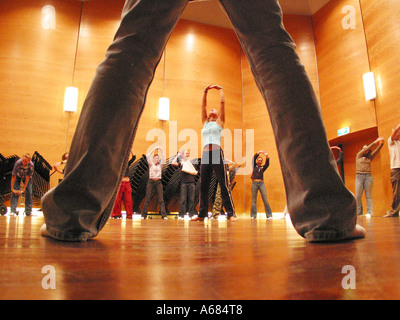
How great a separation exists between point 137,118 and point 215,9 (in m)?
7.84

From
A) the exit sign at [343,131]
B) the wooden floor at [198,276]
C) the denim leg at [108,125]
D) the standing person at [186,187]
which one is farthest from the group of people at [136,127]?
the exit sign at [343,131]

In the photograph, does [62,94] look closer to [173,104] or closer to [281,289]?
[173,104]

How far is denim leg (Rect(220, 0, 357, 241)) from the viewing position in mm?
570

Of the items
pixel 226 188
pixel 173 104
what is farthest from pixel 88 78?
pixel 226 188

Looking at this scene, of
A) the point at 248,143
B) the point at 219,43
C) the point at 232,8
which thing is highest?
the point at 219,43

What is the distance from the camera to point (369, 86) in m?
5.62

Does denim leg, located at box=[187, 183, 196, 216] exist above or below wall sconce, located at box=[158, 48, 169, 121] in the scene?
below

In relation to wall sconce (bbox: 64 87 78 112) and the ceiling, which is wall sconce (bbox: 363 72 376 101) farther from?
wall sconce (bbox: 64 87 78 112)

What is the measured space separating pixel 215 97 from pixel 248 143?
155 centimetres

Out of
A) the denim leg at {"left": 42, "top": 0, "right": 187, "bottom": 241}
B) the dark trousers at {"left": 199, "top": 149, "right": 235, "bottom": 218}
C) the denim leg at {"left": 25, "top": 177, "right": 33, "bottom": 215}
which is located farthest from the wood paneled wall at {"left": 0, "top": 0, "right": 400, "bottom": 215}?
the denim leg at {"left": 42, "top": 0, "right": 187, "bottom": 241}

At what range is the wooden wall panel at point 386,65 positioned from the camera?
516 cm

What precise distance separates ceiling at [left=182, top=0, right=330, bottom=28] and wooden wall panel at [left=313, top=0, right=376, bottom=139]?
247mm

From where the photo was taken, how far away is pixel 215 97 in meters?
7.59

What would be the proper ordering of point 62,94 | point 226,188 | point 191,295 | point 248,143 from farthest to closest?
point 248,143 → point 62,94 → point 226,188 → point 191,295
